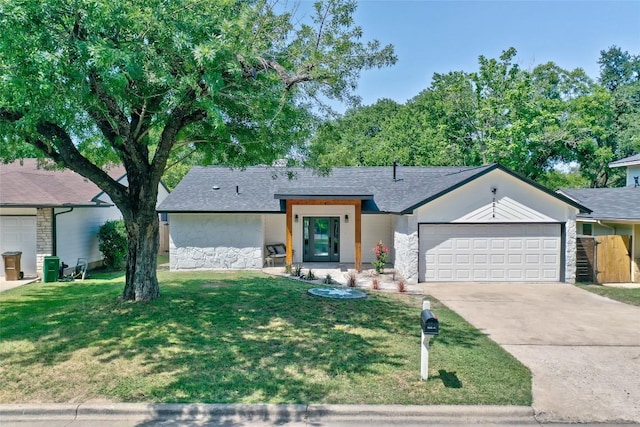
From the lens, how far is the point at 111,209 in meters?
19.6

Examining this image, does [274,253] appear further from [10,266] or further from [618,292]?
[618,292]

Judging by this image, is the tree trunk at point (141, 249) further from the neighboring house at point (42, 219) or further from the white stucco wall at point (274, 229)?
the white stucco wall at point (274, 229)

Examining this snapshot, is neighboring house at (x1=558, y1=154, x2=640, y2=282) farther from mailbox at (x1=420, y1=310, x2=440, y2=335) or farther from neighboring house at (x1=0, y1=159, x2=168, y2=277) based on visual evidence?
neighboring house at (x1=0, y1=159, x2=168, y2=277)

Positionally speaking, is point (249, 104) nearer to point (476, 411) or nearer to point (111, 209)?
point (476, 411)

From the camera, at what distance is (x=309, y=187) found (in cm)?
1834

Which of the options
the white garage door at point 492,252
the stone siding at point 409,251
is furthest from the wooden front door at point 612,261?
the stone siding at point 409,251

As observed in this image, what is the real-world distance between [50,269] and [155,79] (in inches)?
424

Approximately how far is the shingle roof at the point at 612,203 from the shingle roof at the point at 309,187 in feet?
7.27

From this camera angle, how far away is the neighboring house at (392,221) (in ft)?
47.6

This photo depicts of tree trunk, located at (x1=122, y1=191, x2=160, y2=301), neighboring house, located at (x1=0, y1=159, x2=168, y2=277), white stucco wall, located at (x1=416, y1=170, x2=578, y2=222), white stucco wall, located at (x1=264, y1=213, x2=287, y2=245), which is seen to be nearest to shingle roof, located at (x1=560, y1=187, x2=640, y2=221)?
white stucco wall, located at (x1=416, y1=170, x2=578, y2=222)

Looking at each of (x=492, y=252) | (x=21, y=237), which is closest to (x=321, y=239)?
(x=492, y=252)

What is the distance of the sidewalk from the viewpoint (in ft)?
16.1

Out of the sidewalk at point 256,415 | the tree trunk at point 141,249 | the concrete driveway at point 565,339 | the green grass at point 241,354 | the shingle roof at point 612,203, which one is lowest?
the concrete driveway at point 565,339

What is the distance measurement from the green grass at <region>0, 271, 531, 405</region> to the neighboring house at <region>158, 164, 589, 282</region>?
441cm
